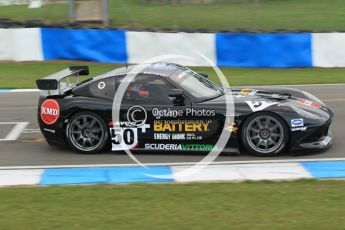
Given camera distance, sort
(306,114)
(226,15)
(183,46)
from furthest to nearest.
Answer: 1. (226,15)
2. (183,46)
3. (306,114)

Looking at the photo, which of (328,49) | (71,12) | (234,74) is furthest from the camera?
(71,12)

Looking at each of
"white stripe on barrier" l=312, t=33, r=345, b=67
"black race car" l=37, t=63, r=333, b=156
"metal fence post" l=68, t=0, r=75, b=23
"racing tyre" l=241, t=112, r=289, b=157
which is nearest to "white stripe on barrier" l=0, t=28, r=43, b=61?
"metal fence post" l=68, t=0, r=75, b=23

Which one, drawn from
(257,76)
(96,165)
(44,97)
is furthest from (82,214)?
(257,76)

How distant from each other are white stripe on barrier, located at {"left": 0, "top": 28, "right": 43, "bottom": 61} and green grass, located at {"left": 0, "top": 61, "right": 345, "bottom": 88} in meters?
0.23

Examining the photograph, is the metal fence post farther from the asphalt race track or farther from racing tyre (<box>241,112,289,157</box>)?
racing tyre (<box>241,112,289,157</box>)

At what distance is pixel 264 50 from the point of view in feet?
58.7

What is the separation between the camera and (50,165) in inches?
321

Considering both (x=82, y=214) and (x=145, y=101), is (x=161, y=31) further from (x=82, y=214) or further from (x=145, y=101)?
(x=82, y=214)

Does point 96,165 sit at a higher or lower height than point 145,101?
lower

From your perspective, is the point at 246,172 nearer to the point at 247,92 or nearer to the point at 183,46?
the point at 247,92

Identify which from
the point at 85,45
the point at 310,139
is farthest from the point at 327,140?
the point at 85,45

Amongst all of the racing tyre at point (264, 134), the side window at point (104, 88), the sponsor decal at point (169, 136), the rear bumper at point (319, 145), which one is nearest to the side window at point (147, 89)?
the side window at point (104, 88)

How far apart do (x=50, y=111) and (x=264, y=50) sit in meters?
10.4

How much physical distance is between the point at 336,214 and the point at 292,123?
2813 mm
